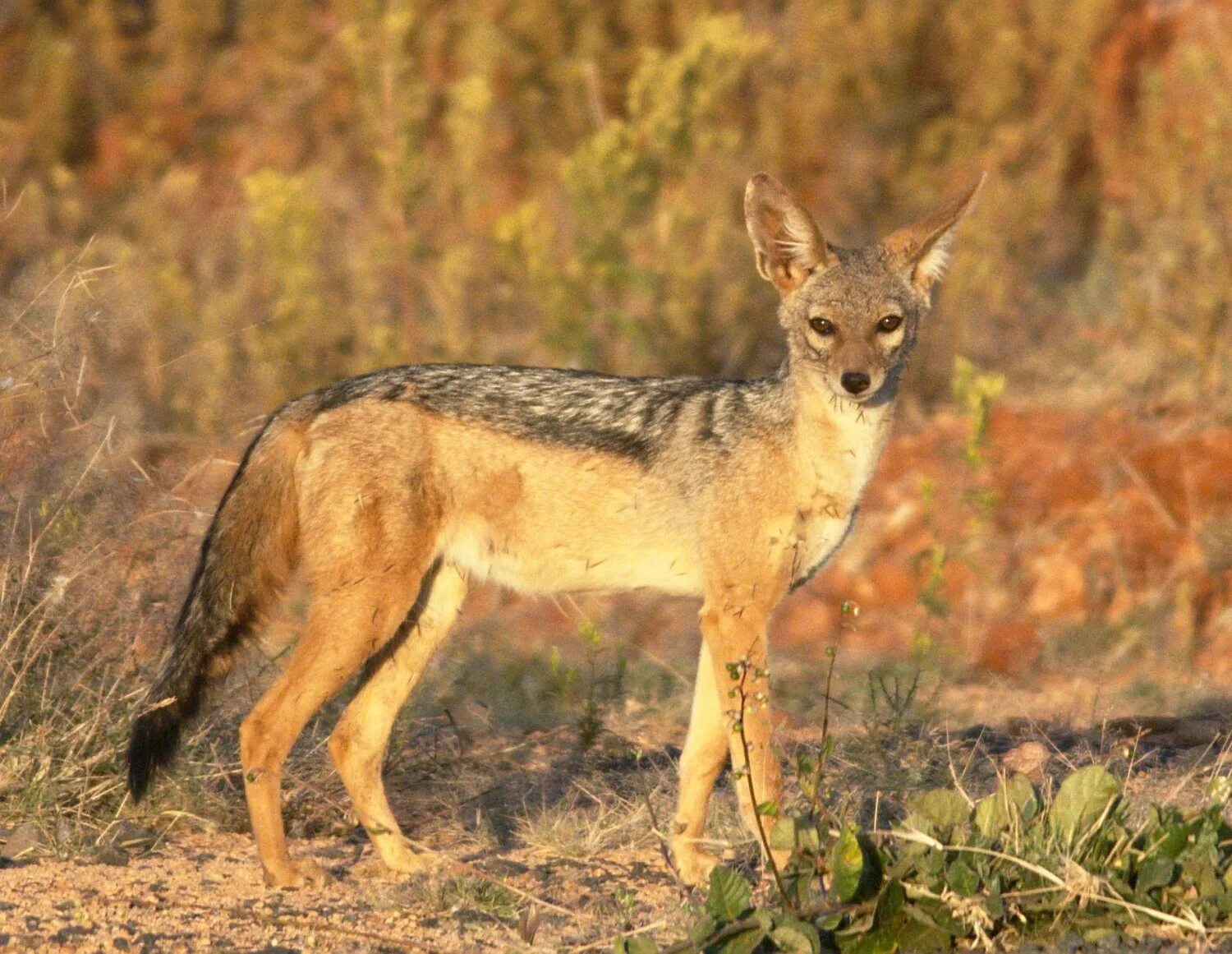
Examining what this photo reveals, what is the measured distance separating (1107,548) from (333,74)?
10.1 m

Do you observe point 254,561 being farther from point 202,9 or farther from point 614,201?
point 202,9

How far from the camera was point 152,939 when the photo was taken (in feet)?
13.9

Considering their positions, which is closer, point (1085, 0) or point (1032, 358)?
point (1032, 358)

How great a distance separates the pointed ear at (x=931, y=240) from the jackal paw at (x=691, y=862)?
2.06m

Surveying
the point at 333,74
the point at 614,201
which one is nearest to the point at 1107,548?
the point at 614,201

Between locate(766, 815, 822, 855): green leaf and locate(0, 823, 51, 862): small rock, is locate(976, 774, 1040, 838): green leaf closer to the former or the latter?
locate(766, 815, 822, 855): green leaf

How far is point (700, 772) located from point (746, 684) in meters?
0.36

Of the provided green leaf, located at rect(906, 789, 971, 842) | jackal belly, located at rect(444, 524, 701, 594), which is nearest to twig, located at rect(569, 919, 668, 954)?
green leaf, located at rect(906, 789, 971, 842)

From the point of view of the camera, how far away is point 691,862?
5277mm

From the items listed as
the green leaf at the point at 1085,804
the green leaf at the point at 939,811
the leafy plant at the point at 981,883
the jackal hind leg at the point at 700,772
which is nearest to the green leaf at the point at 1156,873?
the leafy plant at the point at 981,883

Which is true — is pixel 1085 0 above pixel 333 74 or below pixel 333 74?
above

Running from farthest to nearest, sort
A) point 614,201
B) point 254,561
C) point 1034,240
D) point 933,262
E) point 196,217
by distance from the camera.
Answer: point 196,217, point 1034,240, point 614,201, point 933,262, point 254,561

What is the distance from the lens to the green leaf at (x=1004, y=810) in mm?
4160

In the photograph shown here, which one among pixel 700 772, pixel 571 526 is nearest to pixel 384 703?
pixel 571 526
